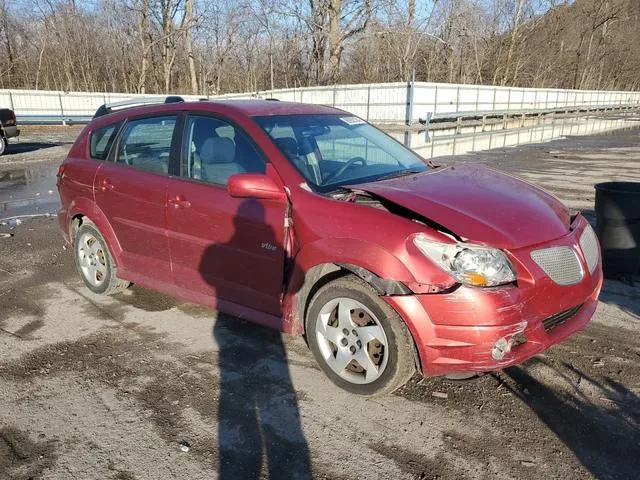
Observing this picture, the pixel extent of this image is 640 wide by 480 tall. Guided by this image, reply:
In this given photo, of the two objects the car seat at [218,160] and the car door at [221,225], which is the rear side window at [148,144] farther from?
the car seat at [218,160]

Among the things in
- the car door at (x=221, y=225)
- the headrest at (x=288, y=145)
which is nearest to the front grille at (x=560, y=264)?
the car door at (x=221, y=225)

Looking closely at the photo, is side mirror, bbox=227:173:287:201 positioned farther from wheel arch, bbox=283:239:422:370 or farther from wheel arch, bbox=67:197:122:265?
wheel arch, bbox=67:197:122:265

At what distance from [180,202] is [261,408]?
1689 millimetres

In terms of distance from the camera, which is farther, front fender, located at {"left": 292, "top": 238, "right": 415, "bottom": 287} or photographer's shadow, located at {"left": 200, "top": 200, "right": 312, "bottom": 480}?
front fender, located at {"left": 292, "top": 238, "right": 415, "bottom": 287}

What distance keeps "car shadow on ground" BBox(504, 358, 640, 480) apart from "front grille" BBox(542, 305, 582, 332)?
48cm

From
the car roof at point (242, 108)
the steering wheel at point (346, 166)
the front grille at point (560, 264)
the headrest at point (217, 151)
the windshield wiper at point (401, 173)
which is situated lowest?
the front grille at point (560, 264)

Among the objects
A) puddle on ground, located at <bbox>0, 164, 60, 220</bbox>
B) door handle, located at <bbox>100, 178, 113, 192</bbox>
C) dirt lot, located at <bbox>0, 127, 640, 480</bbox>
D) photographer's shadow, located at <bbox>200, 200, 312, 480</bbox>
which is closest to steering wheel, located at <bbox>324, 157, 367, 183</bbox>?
photographer's shadow, located at <bbox>200, 200, 312, 480</bbox>

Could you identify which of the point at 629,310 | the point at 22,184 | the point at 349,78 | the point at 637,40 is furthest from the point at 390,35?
the point at 637,40

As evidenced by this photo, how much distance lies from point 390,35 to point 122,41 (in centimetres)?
2245

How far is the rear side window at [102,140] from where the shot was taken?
4734mm

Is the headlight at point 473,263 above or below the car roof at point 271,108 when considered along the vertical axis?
below

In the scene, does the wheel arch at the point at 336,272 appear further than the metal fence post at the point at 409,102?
No

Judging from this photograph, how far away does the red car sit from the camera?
9.26ft

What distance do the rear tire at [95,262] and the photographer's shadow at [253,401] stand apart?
1.24 m
